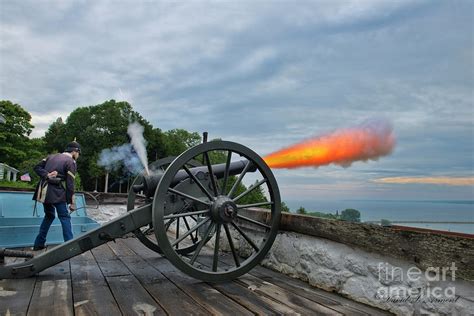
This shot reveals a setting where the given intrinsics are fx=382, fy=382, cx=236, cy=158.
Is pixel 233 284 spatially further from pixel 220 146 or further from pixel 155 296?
pixel 220 146

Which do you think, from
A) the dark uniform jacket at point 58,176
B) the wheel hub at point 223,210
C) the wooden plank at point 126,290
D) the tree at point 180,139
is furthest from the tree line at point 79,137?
the wheel hub at point 223,210

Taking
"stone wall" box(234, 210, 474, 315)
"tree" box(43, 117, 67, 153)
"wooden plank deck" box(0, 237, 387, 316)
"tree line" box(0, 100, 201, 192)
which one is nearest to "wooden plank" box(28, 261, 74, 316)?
"wooden plank deck" box(0, 237, 387, 316)

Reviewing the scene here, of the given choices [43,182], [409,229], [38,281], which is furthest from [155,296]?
[43,182]

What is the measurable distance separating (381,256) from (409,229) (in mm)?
304

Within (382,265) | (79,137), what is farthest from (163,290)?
(79,137)

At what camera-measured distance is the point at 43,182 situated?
179 inches

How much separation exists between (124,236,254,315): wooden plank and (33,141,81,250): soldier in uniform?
1.31 metres

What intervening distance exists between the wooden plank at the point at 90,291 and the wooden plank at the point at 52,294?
5 cm

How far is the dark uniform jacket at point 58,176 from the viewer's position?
14.8 feet

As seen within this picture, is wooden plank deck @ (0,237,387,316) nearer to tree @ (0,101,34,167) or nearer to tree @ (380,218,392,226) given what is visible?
tree @ (380,218,392,226)

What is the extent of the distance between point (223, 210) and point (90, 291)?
4.05 feet

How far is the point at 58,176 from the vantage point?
15.1 feet

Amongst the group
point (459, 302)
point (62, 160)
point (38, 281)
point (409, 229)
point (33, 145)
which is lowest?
point (38, 281)

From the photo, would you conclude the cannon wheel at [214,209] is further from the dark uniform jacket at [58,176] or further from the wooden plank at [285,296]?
the dark uniform jacket at [58,176]
